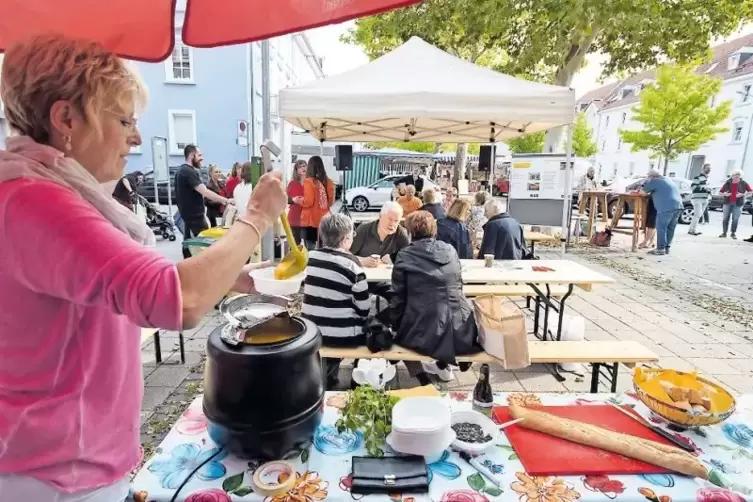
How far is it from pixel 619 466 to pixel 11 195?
1.77 m

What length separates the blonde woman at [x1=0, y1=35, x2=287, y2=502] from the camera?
0.77 metres

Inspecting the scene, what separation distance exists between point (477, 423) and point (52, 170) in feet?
4.90

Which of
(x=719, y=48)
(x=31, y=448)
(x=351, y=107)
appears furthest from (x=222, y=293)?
(x=719, y=48)

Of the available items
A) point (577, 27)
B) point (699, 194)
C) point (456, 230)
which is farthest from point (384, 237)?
point (699, 194)

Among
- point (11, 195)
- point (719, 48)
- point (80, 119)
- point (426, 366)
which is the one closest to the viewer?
point (11, 195)

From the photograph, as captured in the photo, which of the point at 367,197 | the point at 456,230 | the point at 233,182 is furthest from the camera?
the point at 367,197

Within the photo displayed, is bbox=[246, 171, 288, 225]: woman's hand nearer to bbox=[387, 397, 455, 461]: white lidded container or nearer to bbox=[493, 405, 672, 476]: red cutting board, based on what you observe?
bbox=[387, 397, 455, 461]: white lidded container

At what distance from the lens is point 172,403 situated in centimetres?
331

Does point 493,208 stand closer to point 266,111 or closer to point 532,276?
point 532,276

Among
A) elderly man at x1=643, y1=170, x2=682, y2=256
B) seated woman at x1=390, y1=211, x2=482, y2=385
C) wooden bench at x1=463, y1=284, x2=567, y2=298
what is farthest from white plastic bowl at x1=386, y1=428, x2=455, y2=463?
elderly man at x1=643, y1=170, x2=682, y2=256

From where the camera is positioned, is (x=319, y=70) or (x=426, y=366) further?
(x=319, y=70)

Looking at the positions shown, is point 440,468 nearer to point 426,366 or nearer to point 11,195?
point 11,195

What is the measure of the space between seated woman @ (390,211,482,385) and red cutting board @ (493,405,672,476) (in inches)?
51.4

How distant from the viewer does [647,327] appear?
524cm
